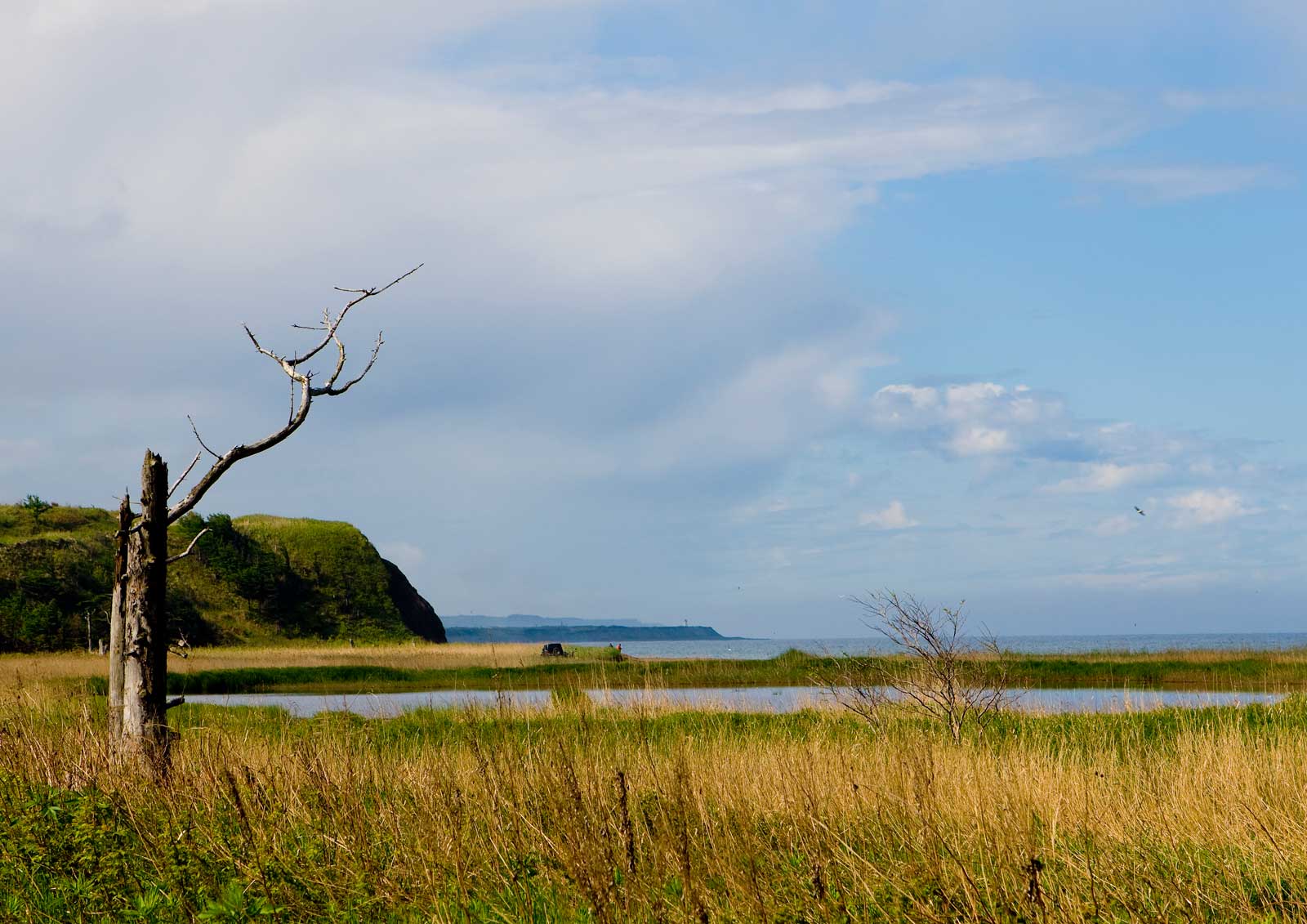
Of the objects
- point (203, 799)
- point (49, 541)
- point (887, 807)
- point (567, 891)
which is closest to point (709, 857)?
point (567, 891)

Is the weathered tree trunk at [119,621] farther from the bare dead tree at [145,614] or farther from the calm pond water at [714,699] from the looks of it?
the calm pond water at [714,699]

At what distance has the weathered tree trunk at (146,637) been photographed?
10.4m

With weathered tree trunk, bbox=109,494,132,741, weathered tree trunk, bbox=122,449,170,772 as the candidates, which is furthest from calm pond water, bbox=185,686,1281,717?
weathered tree trunk, bbox=122,449,170,772

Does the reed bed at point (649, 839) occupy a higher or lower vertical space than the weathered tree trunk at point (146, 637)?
lower

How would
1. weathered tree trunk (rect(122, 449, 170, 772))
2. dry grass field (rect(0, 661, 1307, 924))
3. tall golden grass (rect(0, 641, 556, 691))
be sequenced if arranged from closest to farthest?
1. dry grass field (rect(0, 661, 1307, 924))
2. weathered tree trunk (rect(122, 449, 170, 772))
3. tall golden grass (rect(0, 641, 556, 691))

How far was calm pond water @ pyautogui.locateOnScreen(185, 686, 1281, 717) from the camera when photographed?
878 inches

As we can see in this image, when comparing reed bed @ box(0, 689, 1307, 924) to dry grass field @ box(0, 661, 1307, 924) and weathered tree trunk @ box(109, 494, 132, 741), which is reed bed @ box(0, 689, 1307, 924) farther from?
weathered tree trunk @ box(109, 494, 132, 741)

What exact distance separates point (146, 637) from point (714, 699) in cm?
1539

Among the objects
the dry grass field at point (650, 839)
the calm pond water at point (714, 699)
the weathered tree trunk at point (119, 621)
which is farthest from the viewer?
the calm pond water at point (714, 699)

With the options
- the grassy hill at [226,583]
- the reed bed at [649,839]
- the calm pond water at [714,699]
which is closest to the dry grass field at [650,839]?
the reed bed at [649,839]

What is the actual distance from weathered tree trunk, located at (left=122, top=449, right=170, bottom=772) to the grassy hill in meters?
48.9

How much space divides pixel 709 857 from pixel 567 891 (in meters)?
1.10

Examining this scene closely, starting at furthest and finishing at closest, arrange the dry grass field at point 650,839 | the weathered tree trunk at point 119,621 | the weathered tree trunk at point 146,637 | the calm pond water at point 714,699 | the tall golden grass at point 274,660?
the tall golden grass at point 274,660
the calm pond water at point 714,699
the weathered tree trunk at point 119,621
the weathered tree trunk at point 146,637
the dry grass field at point 650,839

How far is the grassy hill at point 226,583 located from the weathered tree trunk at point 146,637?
48.9m
